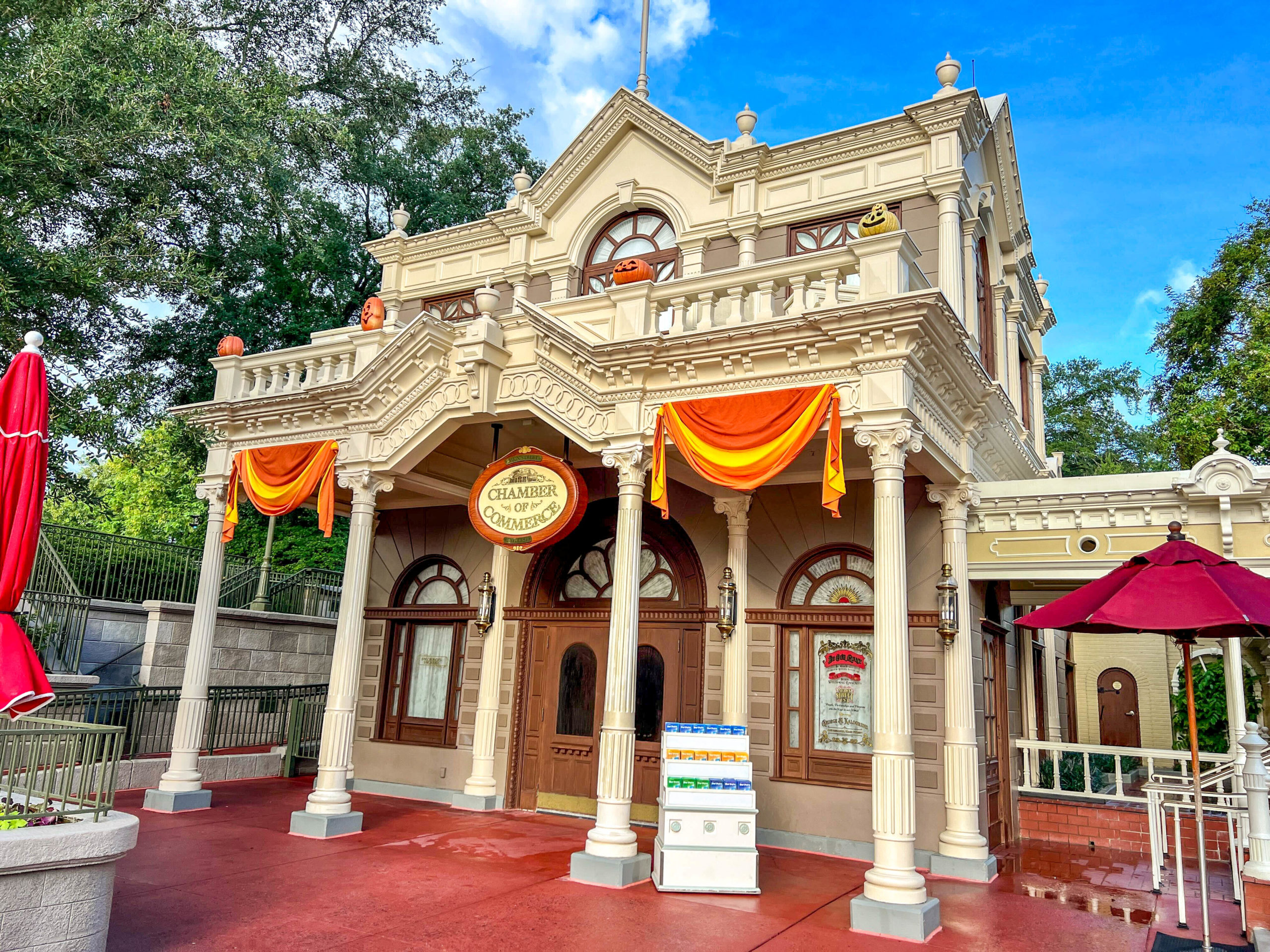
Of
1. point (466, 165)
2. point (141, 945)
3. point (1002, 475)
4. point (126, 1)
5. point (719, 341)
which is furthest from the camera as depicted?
point (466, 165)

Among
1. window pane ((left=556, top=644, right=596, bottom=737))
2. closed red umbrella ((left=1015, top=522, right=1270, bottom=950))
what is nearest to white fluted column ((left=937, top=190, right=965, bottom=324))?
closed red umbrella ((left=1015, top=522, right=1270, bottom=950))

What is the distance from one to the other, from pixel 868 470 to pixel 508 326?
4.74 metres

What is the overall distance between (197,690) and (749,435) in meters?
8.52

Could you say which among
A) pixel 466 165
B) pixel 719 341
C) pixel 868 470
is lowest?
pixel 868 470

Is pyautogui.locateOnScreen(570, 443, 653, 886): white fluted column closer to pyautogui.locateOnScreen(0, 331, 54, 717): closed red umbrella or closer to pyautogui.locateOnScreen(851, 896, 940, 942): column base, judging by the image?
pyautogui.locateOnScreen(851, 896, 940, 942): column base

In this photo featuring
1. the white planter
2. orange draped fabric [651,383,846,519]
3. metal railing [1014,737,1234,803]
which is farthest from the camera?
metal railing [1014,737,1234,803]

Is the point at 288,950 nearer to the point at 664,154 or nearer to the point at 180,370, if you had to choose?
the point at 664,154

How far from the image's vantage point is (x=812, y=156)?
12266 mm

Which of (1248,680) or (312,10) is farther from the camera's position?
(312,10)

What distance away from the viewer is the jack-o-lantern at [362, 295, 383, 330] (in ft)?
39.1

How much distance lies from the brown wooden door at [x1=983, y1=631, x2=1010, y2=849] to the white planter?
9.11 metres

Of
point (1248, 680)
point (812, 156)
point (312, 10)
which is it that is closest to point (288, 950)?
point (812, 156)

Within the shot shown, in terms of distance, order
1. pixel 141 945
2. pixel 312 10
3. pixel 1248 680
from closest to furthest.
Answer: pixel 141 945
pixel 1248 680
pixel 312 10

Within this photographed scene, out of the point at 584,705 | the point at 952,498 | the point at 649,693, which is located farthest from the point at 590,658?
the point at 952,498
